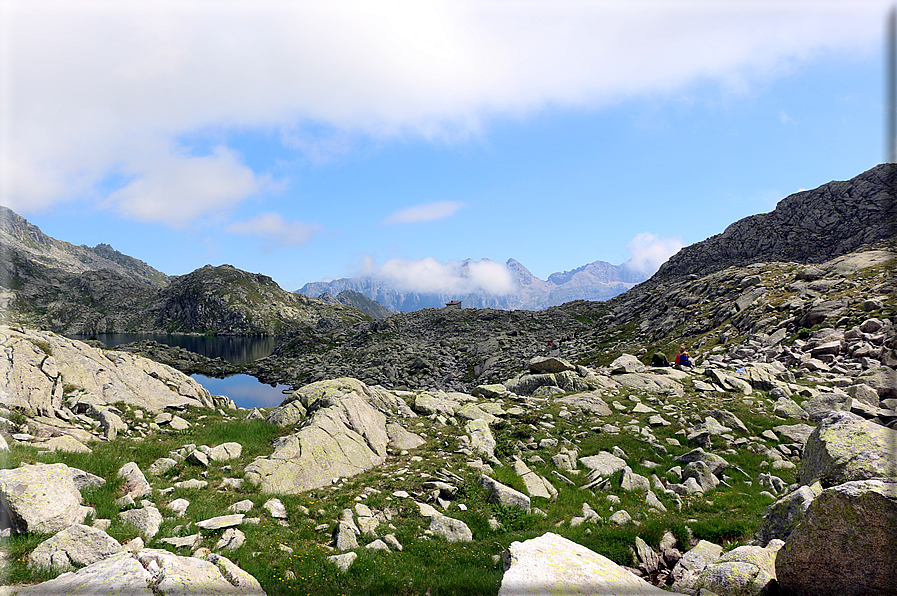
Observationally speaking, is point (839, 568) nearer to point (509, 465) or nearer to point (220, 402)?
point (509, 465)

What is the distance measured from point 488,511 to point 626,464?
31.1 ft

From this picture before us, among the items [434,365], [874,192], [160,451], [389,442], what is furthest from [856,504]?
[874,192]

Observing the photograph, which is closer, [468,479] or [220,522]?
[220,522]

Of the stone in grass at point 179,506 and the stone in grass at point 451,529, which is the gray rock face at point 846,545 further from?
the stone in grass at point 179,506

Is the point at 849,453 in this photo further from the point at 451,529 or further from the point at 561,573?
the point at 451,529

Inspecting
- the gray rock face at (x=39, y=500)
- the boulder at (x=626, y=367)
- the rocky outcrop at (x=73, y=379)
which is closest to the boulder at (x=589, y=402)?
the boulder at (x=626, y=367)

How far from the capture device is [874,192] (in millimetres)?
133250

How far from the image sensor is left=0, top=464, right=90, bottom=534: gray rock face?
9.55 metres

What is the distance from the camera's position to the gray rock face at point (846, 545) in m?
6.95

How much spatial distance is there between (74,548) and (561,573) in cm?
1180

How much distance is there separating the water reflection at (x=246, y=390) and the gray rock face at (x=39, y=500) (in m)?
81.7

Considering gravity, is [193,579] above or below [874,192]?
below

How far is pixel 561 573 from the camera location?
8047mm

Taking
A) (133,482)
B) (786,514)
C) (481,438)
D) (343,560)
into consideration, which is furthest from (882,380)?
(133,482)
